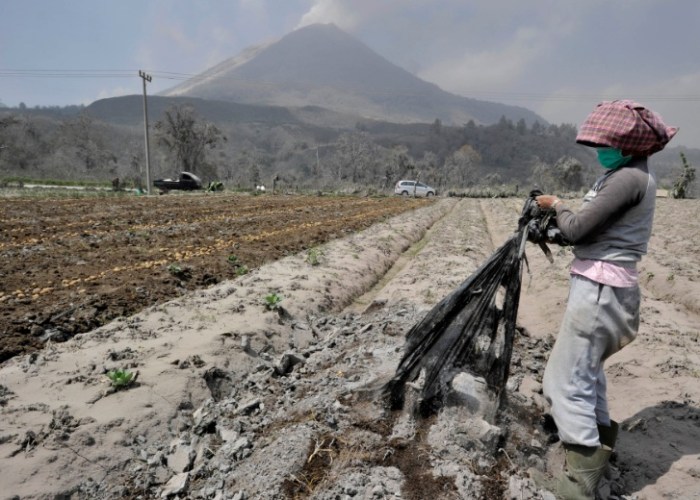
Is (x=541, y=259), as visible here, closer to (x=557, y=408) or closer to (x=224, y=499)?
(x=557, y=408)

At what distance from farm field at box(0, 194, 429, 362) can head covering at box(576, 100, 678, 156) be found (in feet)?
16.1

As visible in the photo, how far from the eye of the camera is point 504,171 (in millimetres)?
103062

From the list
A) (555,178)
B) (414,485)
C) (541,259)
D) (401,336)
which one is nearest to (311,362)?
(401,336)

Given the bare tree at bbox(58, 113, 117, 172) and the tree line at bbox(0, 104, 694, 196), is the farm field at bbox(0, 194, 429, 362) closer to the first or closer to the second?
the tree line at bbox(0, 104, 694, 196)

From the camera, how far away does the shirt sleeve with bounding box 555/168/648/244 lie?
7.06 ft

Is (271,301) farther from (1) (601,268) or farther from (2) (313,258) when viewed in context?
(1) (601,268)

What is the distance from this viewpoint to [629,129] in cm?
216

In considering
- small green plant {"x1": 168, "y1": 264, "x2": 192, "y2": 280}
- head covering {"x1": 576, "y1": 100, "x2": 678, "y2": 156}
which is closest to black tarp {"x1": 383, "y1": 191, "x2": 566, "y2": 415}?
head covering {"x1": 576, "y1": 100, "x2": 678, "y2": 156}

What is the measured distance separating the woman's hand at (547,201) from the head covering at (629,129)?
376 millimetres

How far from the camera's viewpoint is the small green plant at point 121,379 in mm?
3391

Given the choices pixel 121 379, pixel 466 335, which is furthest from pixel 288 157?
pixel 466 335

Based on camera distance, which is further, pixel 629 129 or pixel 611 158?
pixel 611 158

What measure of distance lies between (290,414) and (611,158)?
98.5 inches

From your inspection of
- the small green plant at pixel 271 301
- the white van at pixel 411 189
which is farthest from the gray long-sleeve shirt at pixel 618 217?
the white van at pixel 411 189
